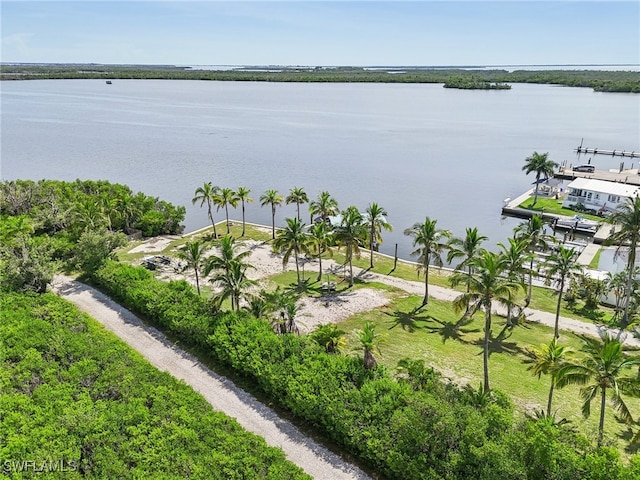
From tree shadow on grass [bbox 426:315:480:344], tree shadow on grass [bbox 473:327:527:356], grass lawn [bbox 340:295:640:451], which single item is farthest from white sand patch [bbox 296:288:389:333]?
tree shadow on grass [bbox 473:327:527:356]

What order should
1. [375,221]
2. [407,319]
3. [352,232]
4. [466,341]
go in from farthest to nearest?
1. [375,221]
2. [352,232]
3. [407,319]
4. [466,341]

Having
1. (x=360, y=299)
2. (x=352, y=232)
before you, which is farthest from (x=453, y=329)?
(x=352, y=232)

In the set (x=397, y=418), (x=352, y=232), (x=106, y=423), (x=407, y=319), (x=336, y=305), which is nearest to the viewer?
A: (x=397, y=418)

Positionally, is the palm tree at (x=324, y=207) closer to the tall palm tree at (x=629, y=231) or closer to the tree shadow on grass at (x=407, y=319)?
the tree shadow on grass at (x=407, y=319)

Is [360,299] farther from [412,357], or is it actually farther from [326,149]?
[326,149]

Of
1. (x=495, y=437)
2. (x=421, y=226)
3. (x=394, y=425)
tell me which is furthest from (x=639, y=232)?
(x=394, y=425)

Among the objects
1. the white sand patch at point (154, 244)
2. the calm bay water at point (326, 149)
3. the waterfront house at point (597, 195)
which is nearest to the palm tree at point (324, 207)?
the calm bay water at point (326, 149)

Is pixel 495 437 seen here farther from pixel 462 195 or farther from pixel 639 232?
pixel 462 195

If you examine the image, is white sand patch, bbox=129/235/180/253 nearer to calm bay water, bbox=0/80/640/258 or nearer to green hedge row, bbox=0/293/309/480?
calm bay water, bbox=0/80/640/258
